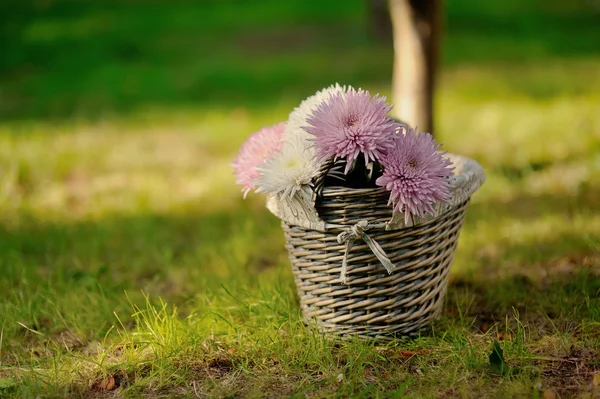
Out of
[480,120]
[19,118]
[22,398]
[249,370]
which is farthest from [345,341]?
[19,118]

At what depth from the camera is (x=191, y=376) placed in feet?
6.97

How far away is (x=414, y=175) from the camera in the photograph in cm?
204

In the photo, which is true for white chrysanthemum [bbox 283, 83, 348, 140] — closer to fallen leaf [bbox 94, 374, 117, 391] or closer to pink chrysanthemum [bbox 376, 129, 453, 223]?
pink chrysanthemum [bbox 376, 129, 453, 223]

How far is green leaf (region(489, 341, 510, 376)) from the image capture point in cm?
203

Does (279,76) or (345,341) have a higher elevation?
(279,76)

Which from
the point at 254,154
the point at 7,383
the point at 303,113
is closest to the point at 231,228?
the point at 254,154

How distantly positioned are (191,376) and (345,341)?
0.52 m

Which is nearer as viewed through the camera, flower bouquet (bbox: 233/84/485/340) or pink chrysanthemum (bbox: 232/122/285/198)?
flower bouquet (bbox: 233/84/485/340)

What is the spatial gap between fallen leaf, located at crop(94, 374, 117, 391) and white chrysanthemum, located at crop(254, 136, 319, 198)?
75 centimetres

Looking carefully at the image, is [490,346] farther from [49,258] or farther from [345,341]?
[49,258]

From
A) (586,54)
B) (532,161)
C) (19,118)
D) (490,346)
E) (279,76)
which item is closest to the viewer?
(490,346)

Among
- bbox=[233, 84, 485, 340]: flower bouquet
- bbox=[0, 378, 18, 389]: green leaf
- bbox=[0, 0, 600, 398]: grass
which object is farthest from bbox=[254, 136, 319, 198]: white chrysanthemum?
bbox=[0, 378, 18, 389]: green leaf

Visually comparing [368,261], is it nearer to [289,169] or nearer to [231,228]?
[289,169]

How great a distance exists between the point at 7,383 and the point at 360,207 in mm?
1218
